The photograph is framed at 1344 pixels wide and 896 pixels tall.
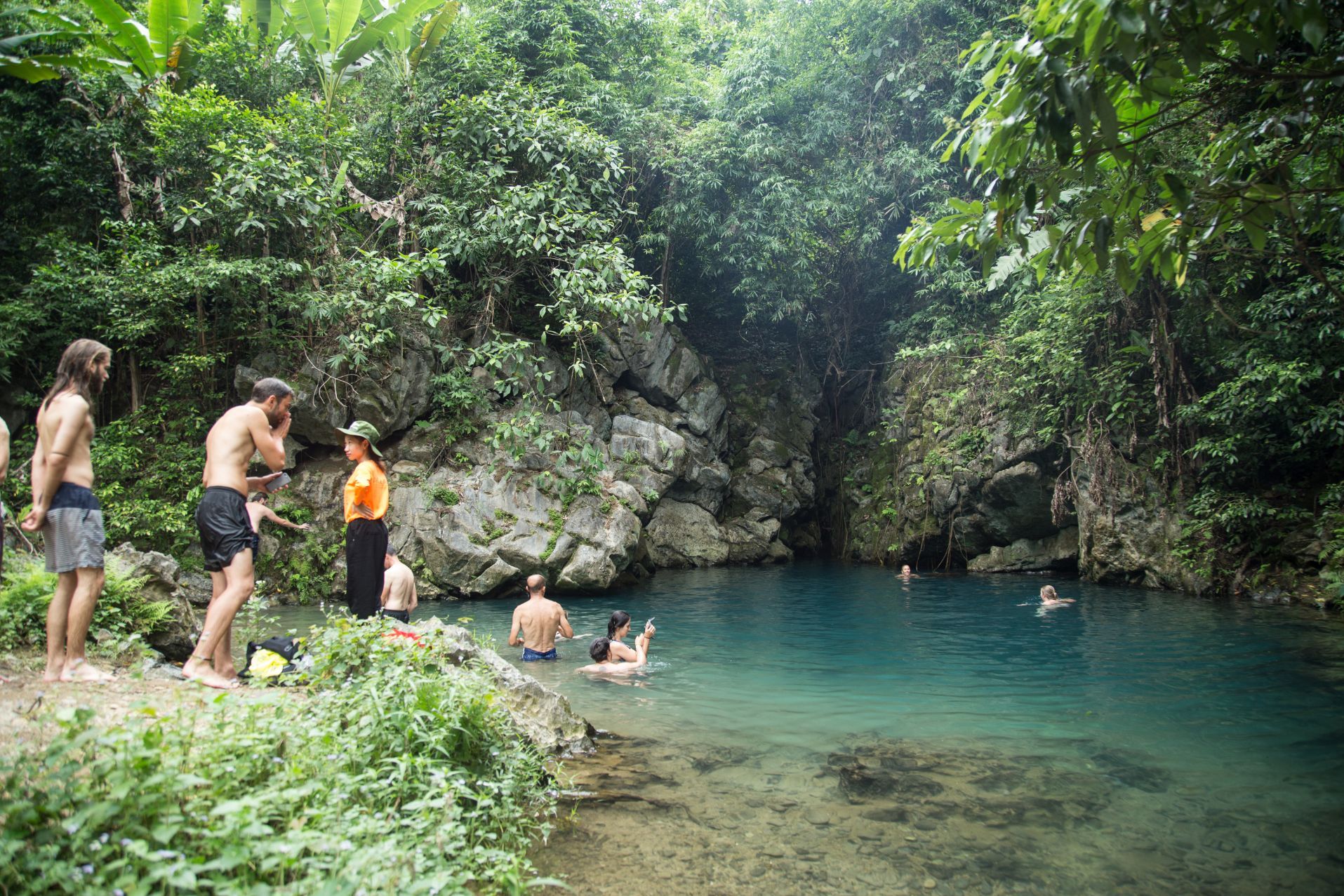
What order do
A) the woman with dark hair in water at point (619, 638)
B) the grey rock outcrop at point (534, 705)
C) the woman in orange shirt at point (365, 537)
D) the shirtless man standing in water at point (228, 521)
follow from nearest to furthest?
the shirtless man standing in water at point (228, 521) < the grey rock outcrop at point (534, 705) < the woman in orange shirt at point (365, 537) < the woman with dark hair in water at point (619, 638)

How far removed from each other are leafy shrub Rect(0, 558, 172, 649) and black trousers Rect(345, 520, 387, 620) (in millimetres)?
1365

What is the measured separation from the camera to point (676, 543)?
19.9 meters

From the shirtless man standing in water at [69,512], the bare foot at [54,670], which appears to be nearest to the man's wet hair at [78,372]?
the shirtless man standing in water at [69,512]

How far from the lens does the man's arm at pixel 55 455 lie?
4125 mm

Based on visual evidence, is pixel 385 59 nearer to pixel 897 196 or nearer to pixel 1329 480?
pixel 897 196

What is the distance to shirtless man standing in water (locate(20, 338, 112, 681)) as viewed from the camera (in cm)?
414

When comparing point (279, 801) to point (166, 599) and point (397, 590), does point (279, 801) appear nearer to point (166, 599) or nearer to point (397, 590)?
point (166, 599)

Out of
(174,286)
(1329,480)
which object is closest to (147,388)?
(174,286)

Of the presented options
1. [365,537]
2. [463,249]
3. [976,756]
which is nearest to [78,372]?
[365,537]

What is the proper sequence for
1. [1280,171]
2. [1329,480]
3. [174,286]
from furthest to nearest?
[1329,480] → [174,286] → [1280,171]

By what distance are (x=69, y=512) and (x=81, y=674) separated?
87 cm

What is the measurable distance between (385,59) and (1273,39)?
15.0 metres

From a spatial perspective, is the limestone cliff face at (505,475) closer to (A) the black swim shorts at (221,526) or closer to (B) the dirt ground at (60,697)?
(B) the dirt ground at (60,697)

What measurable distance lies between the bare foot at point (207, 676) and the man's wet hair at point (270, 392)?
1611 mm
